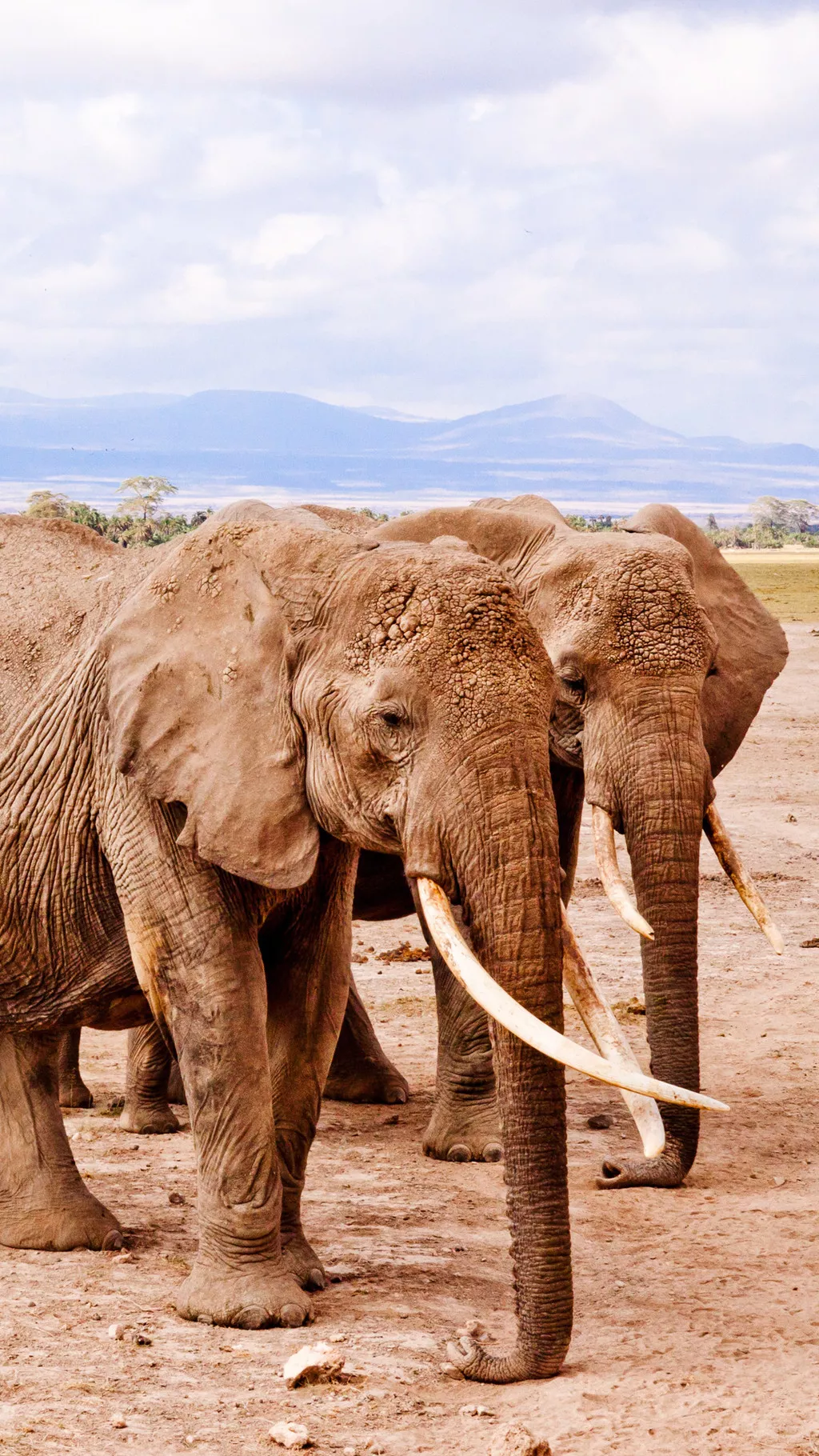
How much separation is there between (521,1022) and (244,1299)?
1.45m

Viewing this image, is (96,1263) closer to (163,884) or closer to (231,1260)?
(231,1260)

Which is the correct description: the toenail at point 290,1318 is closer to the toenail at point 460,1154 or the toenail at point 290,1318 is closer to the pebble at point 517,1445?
the pebble at point 517,1445

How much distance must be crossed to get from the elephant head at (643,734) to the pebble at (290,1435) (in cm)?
217

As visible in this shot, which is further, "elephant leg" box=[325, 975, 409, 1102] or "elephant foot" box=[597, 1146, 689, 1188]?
"elephant leg" box=[325, 975, 409, 1102]

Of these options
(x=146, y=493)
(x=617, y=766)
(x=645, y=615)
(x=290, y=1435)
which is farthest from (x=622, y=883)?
(x=146, y=493)

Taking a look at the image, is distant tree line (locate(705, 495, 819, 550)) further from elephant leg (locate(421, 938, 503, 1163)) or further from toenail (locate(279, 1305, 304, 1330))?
toenail (locate(279, 1305, 304, 1330))

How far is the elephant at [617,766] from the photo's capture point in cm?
622

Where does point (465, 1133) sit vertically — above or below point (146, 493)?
below

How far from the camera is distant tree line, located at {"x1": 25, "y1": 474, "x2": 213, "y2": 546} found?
175 ft

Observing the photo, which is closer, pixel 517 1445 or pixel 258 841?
pixel 517 1445

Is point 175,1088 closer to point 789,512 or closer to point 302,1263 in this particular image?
point 302,1263

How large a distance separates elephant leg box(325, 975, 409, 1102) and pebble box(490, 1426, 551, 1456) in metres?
3.65

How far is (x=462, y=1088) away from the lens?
680 cm

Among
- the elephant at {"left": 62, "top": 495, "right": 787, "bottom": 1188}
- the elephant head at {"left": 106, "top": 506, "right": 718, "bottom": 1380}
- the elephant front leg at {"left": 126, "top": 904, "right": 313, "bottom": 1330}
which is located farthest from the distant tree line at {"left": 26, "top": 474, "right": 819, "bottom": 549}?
the elephant front leg at {"left": 126, "top": 904, "right": 313, "bottom": 1330}
